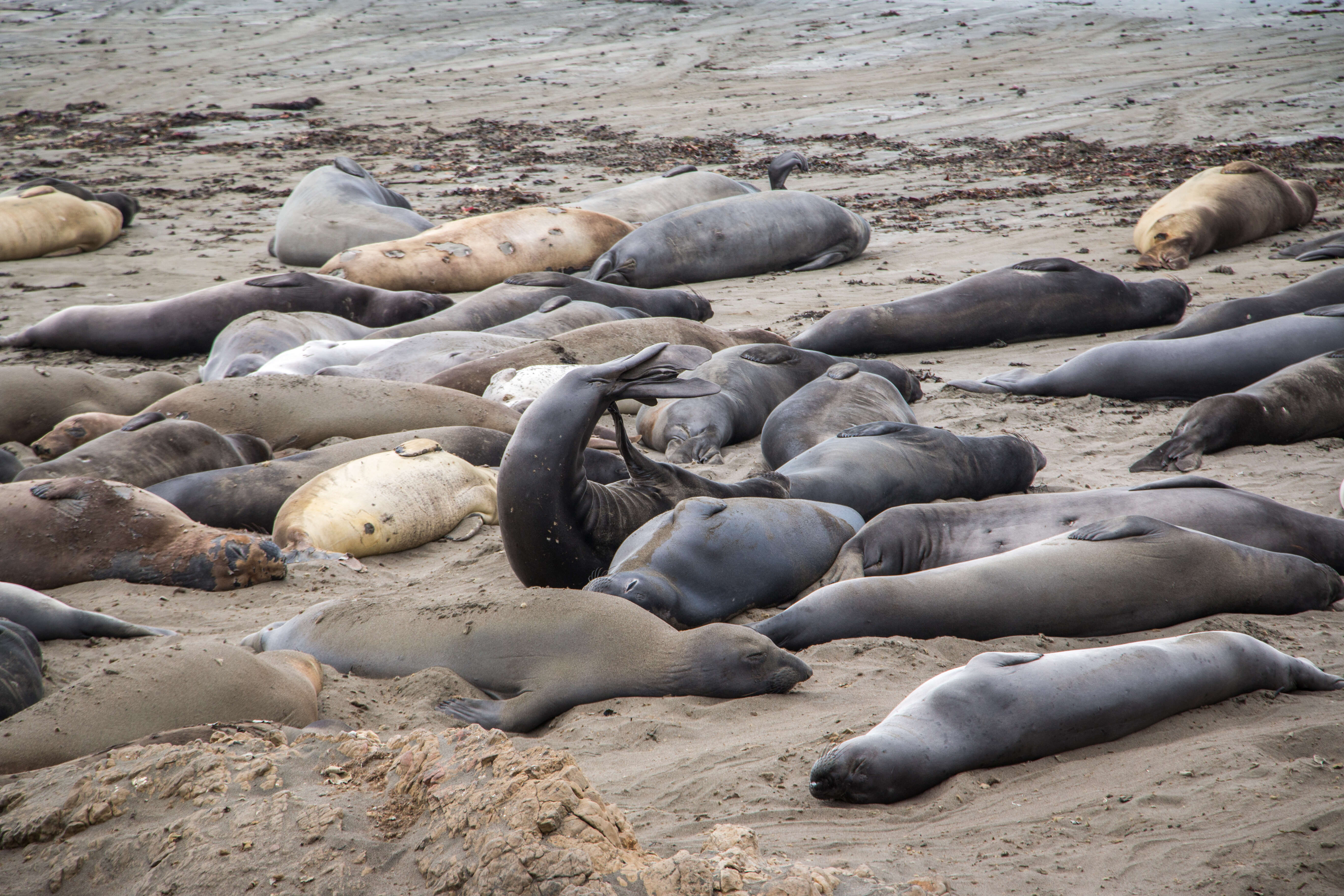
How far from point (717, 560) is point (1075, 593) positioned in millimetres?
1172

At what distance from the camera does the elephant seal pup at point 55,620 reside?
342 centimetres

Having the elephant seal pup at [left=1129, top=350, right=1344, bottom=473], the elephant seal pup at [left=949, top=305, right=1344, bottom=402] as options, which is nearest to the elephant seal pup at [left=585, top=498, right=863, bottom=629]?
the elephant seal pup at [left=1129, top=350, right=1344, bottom=473]

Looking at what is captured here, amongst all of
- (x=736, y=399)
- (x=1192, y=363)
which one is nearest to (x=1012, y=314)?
(x=1192, y=363)

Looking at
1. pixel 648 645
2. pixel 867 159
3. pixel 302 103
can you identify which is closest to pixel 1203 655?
pixel 648 645

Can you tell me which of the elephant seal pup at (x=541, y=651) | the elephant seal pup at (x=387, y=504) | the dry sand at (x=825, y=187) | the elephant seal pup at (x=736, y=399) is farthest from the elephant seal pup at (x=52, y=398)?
the elephant seal pup at (x=541, y=651)

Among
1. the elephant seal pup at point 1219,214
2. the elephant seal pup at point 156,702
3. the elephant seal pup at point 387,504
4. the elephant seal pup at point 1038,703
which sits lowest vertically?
the elephant seal pup at point 387,504

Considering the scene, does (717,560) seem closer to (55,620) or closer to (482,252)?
(55,620)

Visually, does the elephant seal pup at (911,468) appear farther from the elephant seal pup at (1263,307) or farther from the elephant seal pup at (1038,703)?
the elephant seal pup at (1263,307)

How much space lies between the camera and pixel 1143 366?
6.01 m

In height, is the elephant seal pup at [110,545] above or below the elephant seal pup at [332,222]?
below

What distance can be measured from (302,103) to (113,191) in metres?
5.70

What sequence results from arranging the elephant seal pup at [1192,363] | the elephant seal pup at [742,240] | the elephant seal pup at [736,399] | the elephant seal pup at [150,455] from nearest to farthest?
the elephant seal pup at [150,455] < the elephant seal pup at [736,399] < the elephant seal pup at [1192,363] < the elephant seal pup at [742,240]

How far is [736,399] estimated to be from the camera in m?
5.79

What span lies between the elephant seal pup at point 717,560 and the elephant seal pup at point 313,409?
1893 millimetres
